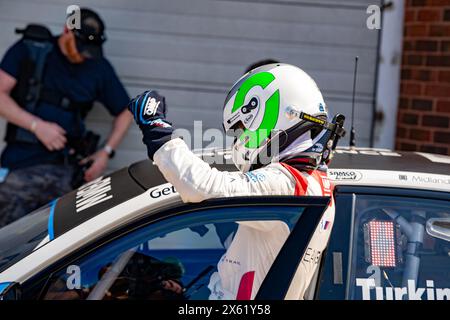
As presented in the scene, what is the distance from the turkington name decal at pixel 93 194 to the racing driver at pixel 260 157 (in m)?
0.39

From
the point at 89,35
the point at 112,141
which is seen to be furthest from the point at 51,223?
the point at 112,141

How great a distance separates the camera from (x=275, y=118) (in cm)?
261

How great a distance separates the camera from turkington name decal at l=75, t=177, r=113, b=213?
275 centimetres

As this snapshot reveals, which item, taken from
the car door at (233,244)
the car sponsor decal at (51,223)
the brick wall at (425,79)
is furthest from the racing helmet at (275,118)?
the brick wall at (425,79)

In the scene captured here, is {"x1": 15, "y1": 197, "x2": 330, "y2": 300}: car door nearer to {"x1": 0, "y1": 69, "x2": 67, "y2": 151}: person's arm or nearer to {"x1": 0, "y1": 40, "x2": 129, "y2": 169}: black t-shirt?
{"x1": 0, "y1": 69, "x2": 67, "y2": 151}: person's arm

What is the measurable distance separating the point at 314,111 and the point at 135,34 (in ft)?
10.7

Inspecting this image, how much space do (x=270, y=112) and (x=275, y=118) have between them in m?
0.03

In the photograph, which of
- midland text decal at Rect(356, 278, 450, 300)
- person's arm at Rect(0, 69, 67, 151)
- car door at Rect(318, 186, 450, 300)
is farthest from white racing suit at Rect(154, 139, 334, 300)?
person's arm at Rect(0, 69, 67, 151)

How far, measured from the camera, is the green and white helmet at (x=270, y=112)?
8.54ft

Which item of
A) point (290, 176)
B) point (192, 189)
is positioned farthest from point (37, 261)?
point (290, 176)

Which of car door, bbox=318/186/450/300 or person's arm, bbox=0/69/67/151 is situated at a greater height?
person's arm, bbox=0/69/67/151

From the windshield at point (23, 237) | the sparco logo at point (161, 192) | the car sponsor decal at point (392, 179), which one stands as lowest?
the windshield at point (23, 237)

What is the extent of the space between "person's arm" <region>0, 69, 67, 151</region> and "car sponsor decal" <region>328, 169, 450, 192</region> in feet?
8.87

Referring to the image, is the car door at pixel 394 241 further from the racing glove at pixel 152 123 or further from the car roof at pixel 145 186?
the racing glove at pixel 152 123
